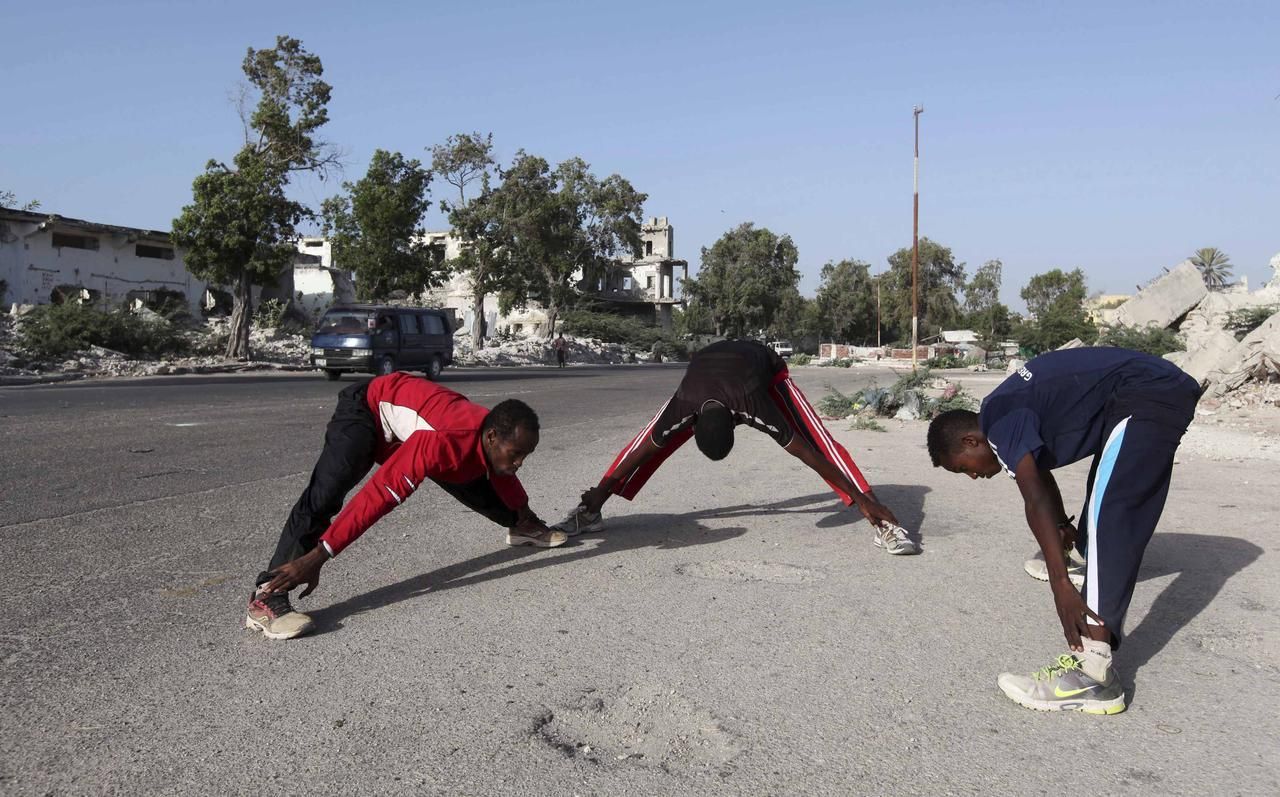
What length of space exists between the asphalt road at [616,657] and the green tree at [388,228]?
35.6 metres

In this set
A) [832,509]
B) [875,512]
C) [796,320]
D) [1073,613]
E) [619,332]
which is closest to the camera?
[1073,613]

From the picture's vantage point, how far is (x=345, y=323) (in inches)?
977

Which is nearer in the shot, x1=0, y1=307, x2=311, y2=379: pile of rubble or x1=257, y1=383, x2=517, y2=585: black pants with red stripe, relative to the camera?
x1=257, y1=383, x2=517, y2=585: black pants with red stripe

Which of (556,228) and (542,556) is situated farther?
(556,228)

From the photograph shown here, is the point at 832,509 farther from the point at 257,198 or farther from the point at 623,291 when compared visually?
the point at 623,291

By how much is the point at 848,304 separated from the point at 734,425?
84.8m

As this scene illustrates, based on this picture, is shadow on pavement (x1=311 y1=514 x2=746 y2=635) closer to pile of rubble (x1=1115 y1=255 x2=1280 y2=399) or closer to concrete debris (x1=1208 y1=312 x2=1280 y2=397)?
concrete debris (x1=1208 y1=312 x2=1280 y2=397)

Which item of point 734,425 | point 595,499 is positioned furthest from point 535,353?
point 734,425

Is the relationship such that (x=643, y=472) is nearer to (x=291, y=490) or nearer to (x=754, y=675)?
(x=754, y=675)

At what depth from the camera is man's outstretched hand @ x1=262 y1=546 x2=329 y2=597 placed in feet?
12.6

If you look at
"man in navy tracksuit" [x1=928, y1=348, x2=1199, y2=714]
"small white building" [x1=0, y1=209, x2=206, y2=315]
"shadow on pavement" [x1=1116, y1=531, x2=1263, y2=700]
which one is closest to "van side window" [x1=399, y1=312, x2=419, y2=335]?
"small white building" [x1=0, y1=209, x2=206, y2=315]

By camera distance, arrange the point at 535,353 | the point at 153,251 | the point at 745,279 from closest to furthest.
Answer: the point at 153,251 → the point at 535,353 → the point at 745,279

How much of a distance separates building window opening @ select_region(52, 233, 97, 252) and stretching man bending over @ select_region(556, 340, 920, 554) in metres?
36.7

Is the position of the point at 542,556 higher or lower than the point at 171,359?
lower
